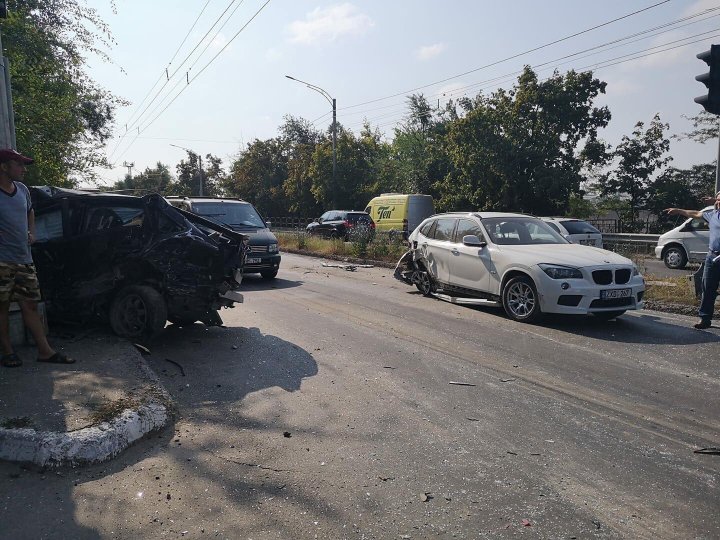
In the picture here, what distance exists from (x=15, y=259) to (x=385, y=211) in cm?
2248

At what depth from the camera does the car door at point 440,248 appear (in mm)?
10523

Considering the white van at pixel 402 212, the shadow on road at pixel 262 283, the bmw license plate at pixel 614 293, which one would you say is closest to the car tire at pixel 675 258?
the white van at pixel 402 212

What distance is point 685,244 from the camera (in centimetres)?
1777

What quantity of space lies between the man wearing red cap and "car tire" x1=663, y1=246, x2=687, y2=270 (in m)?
17.7

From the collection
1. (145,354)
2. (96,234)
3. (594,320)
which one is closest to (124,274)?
(96,234)

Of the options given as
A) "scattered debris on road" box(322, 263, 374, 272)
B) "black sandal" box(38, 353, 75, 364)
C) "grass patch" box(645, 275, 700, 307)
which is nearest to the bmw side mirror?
"grass patch" box(645, 275, 700, 307)

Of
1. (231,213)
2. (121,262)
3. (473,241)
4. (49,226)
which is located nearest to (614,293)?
(473,241)

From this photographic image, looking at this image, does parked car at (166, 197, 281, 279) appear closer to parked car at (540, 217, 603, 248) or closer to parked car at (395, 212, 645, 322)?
parked car at (395, 212, 645, 322)

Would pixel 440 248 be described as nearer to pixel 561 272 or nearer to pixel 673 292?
pixel 561 272

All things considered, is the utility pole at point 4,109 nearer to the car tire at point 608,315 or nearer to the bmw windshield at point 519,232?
the bmw windshield at point 519,232

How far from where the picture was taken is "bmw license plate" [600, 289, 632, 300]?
8188mm

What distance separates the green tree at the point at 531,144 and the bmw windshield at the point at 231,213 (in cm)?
1958

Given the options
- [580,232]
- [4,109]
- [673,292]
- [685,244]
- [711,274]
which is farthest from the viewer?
[685,244]

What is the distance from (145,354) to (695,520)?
5.57 meters
